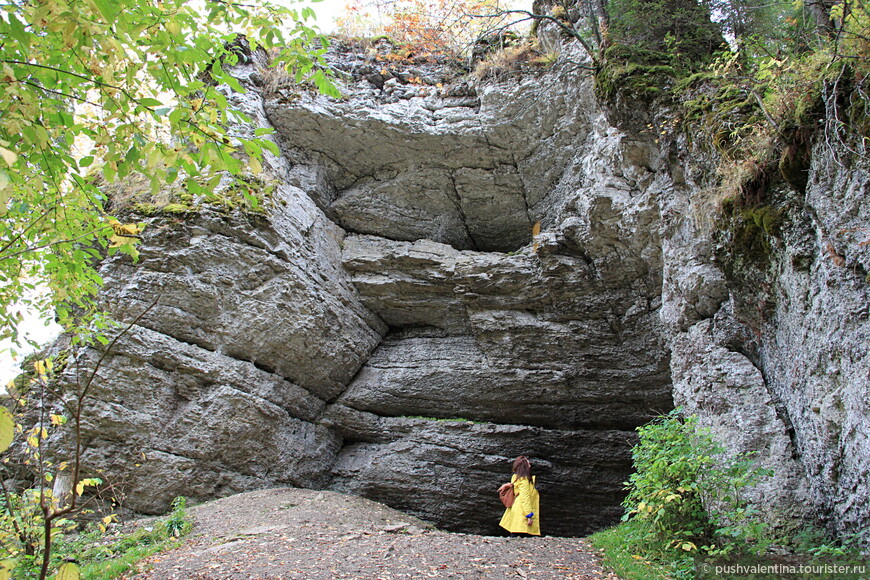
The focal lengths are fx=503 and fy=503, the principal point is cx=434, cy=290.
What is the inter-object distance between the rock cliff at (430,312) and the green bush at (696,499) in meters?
1.08

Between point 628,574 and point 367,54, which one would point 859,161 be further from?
point 367,54

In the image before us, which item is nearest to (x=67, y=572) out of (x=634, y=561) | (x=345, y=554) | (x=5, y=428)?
(x=5, y=428)

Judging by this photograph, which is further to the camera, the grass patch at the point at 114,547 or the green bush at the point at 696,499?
the grass patch at the point at 114,547

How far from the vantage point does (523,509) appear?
800 centimetres

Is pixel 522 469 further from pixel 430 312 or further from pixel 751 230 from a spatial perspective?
pixel 751 230

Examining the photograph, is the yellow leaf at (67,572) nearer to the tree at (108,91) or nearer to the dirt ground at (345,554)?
the tree at (108,91)

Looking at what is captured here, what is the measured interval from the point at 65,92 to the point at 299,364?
763 centimetres

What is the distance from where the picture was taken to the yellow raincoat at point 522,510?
7.88 metres

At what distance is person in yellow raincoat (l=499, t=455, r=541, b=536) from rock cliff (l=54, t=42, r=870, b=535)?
93.3 inches

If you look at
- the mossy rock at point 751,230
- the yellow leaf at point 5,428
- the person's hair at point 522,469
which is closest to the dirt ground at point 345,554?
the person's hair at point 522,469

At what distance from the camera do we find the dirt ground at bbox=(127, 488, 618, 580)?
4.54 m

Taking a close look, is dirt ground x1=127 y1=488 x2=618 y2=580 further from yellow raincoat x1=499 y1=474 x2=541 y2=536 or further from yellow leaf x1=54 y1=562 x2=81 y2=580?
yellow leaf x1=54 y1=562 x2=81 y2=580

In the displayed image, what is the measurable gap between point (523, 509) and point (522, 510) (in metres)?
0.02

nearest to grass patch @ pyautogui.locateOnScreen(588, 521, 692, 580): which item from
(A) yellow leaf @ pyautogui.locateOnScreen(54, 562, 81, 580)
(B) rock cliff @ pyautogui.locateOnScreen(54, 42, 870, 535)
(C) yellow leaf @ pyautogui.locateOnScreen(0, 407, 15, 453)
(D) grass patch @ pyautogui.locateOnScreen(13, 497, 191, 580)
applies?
(B) rock cliff @ pyautogui.locateOnScreen(54, 42, 870, 535)
